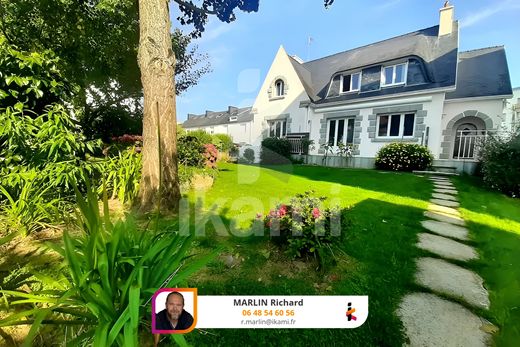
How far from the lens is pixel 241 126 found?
2981cm

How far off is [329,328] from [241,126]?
29.2m

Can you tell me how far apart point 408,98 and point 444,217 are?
9.59 m

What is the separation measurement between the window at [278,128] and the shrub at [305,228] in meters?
15.0

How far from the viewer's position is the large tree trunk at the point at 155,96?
341 centimetres

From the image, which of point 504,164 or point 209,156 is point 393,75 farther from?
point 209,156

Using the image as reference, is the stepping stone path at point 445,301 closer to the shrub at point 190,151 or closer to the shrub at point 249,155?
the shrub at point 190,151

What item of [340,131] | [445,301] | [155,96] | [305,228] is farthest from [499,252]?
[340,131]

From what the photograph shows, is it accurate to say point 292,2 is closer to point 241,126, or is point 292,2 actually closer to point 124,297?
point 124,297

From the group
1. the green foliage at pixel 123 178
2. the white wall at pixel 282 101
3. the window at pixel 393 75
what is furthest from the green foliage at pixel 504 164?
the white wall at pixel 282 101

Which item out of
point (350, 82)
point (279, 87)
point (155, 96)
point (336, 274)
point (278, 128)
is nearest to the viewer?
point (336, 274)

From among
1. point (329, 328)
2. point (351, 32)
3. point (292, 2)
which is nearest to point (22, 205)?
point (329, 328)

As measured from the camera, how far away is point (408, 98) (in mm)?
11750

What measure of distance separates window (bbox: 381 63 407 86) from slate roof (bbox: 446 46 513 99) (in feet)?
8.01

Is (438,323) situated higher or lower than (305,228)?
lower
